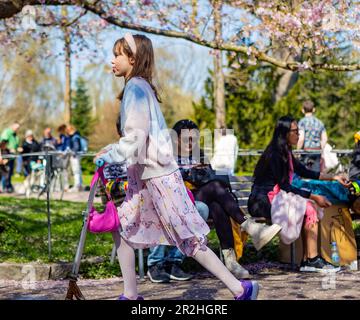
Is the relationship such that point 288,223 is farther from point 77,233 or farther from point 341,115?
point 341,115

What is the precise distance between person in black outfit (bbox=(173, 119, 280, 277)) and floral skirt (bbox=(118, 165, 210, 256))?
187 cm

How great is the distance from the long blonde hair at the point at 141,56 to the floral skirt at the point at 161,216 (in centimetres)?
58

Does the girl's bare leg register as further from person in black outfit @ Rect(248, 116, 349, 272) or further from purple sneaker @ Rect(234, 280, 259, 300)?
person in black outfit @ Rect(248, 116, 349, 272)

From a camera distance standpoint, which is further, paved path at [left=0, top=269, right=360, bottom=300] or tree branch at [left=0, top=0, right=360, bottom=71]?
tree branch at [left=0, top=0, right=360, bottom=71]

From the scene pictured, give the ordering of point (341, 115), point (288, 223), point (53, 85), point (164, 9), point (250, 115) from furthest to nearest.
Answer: point (53, 85)
point (341, 115)
point (250, 115)
point (164, 9)
point (288, 223)

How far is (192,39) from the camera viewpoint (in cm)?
940

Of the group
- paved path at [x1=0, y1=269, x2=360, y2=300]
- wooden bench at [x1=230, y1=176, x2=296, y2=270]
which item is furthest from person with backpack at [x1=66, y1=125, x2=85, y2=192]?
paved path at [x1=0, y1=269, x2=360, y2=300]

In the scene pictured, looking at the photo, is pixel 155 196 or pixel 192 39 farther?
pixel 192 39

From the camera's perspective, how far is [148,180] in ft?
16.4

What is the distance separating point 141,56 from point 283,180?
271 cm

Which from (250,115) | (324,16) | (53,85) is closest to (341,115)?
(250,115)

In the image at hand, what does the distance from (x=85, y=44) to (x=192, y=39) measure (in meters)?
6.32

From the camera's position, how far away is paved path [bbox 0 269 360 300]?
19.2 feet
